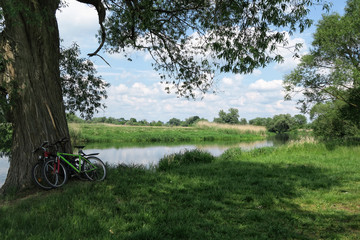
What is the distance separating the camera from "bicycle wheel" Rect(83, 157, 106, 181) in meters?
6.85

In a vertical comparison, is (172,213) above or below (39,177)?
below

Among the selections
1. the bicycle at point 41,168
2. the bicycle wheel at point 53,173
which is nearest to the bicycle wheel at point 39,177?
the bicycle at point 41,168

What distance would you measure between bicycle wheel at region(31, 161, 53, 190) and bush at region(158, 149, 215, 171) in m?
5.12

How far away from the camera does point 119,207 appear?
495cm

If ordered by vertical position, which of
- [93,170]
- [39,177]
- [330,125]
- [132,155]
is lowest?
[132,155]

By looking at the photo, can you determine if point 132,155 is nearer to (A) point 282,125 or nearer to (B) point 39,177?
(B) point 39,177

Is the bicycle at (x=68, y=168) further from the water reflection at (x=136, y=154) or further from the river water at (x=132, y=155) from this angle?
the water reflection at (x=136, y=154)

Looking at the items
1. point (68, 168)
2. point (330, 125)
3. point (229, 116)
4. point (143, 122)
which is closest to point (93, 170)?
point (68, 168)

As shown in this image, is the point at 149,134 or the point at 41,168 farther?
the point at 149,134

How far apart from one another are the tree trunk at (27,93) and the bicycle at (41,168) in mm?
236

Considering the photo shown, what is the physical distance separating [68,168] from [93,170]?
2.07 ft

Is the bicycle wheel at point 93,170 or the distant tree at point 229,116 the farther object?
the distant tree at point 229,116

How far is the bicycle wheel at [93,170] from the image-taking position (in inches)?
270

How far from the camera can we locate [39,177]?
20.9 feet
